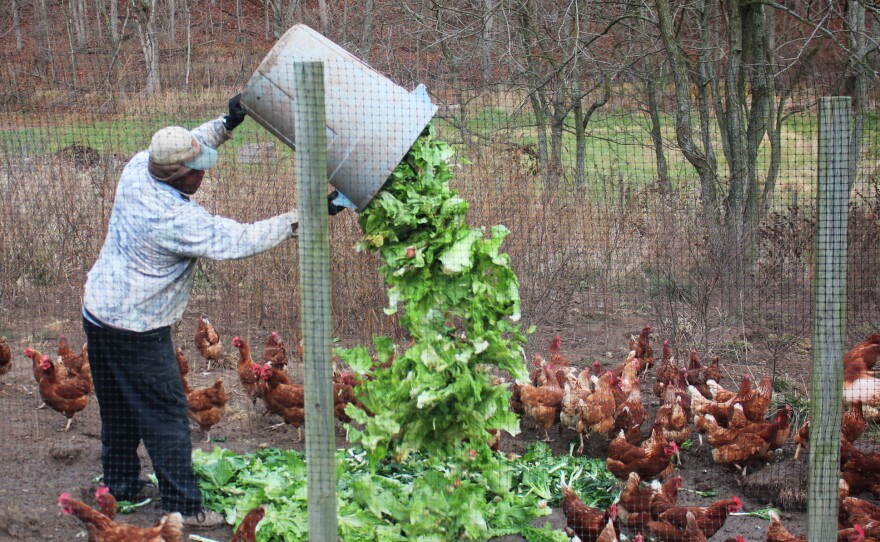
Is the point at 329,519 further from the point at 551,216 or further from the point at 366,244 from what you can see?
the point at 551,216

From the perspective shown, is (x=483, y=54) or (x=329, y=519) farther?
(x=483, y=54)

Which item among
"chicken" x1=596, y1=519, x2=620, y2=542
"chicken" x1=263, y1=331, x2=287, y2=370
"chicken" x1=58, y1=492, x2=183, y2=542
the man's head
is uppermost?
the man's head

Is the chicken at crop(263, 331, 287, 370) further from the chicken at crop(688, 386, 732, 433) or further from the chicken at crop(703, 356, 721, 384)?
the chicken at crop(703, 356, 721, 384)

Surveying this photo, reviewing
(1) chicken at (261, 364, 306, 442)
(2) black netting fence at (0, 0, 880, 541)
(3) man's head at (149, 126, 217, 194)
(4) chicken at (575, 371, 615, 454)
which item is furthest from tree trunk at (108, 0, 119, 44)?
(4) chicken at (575, 371, 615, 454)

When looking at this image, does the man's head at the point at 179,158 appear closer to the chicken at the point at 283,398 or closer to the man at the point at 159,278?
the man at the point at 159,278

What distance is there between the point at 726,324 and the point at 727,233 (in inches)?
35.8

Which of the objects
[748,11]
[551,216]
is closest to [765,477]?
[551,216]

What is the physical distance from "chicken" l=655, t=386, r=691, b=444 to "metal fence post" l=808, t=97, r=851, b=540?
230 cm

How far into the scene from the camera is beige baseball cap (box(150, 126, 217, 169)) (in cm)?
422

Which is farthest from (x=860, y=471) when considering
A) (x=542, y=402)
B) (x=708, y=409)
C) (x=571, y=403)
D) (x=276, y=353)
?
(x=276, y=353)

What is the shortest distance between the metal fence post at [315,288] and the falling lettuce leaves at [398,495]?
79 cm

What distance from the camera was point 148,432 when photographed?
4.48 m

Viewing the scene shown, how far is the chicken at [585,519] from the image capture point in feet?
15.9

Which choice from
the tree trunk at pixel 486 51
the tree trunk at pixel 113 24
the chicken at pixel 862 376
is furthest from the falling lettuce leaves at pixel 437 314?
the tree trunk at pixel 113 24
